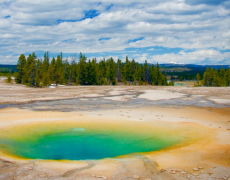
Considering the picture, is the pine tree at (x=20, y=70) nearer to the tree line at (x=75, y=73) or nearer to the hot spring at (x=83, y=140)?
the tree line at (x=75, y=73)

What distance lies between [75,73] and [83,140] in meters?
70.1

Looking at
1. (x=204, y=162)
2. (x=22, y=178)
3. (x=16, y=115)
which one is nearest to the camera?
(x=22, y=178)

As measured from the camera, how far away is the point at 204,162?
7297mm

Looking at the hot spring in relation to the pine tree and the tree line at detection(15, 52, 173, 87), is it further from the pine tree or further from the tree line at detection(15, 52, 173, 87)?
the pine tree

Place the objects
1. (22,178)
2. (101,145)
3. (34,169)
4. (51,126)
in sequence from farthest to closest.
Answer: (51,126)
(101,145)
(34,169)
(22,178)

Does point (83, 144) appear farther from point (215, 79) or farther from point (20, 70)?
point (215, 79)

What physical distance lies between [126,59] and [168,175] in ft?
307

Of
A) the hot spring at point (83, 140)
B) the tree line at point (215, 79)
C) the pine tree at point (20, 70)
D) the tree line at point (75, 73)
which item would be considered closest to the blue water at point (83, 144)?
the hot spring at point (83, 140)

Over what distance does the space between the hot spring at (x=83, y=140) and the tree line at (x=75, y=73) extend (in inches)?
1474

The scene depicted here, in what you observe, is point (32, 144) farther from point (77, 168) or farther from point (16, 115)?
point (16, 115)

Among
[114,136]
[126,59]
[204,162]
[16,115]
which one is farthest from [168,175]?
[126,59]

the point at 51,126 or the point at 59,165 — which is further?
the point at 51,126

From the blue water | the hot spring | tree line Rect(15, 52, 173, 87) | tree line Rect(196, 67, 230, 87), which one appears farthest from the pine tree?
tree line Rect(196, 67, 230, 87)

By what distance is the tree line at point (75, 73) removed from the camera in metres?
49.8
